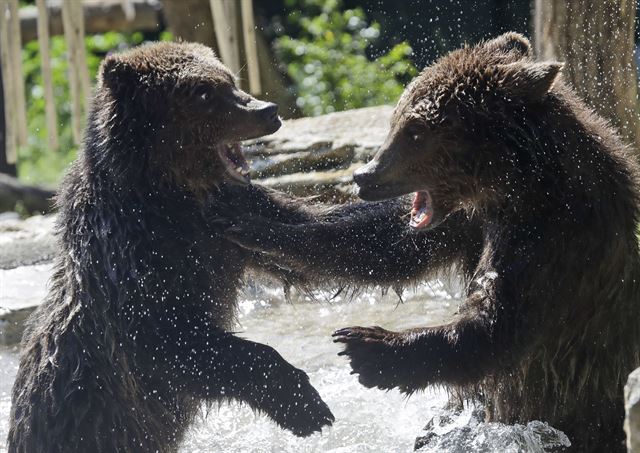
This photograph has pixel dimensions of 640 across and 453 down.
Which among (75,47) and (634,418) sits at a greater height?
(634,418)

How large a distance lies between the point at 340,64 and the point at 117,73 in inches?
345

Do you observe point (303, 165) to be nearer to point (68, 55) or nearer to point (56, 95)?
point (68, 55)

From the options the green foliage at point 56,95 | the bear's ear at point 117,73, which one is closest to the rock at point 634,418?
the bear's ear at point 117,73

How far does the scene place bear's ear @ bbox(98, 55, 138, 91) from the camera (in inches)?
193

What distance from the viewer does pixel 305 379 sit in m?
4.90

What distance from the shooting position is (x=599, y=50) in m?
7.74

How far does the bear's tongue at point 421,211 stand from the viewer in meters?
4.78

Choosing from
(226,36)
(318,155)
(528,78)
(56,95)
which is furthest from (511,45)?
(56,95)

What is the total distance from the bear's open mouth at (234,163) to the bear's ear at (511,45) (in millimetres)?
1241

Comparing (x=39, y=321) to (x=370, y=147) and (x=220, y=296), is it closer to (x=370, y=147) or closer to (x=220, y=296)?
(x=220, y=296)

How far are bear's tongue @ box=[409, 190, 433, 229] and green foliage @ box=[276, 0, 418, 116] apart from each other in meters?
7.84

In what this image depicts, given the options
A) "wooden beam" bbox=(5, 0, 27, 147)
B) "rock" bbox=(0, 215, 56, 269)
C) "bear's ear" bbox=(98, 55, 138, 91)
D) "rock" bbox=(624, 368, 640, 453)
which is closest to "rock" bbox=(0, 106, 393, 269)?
"rock" bbox=(0, 215, 56, 269)

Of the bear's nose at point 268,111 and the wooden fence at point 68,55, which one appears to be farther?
the wooden fence at point 68,55

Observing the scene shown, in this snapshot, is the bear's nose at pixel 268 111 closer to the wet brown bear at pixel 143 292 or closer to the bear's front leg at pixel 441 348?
the wet brown bear at pixel 143 292
